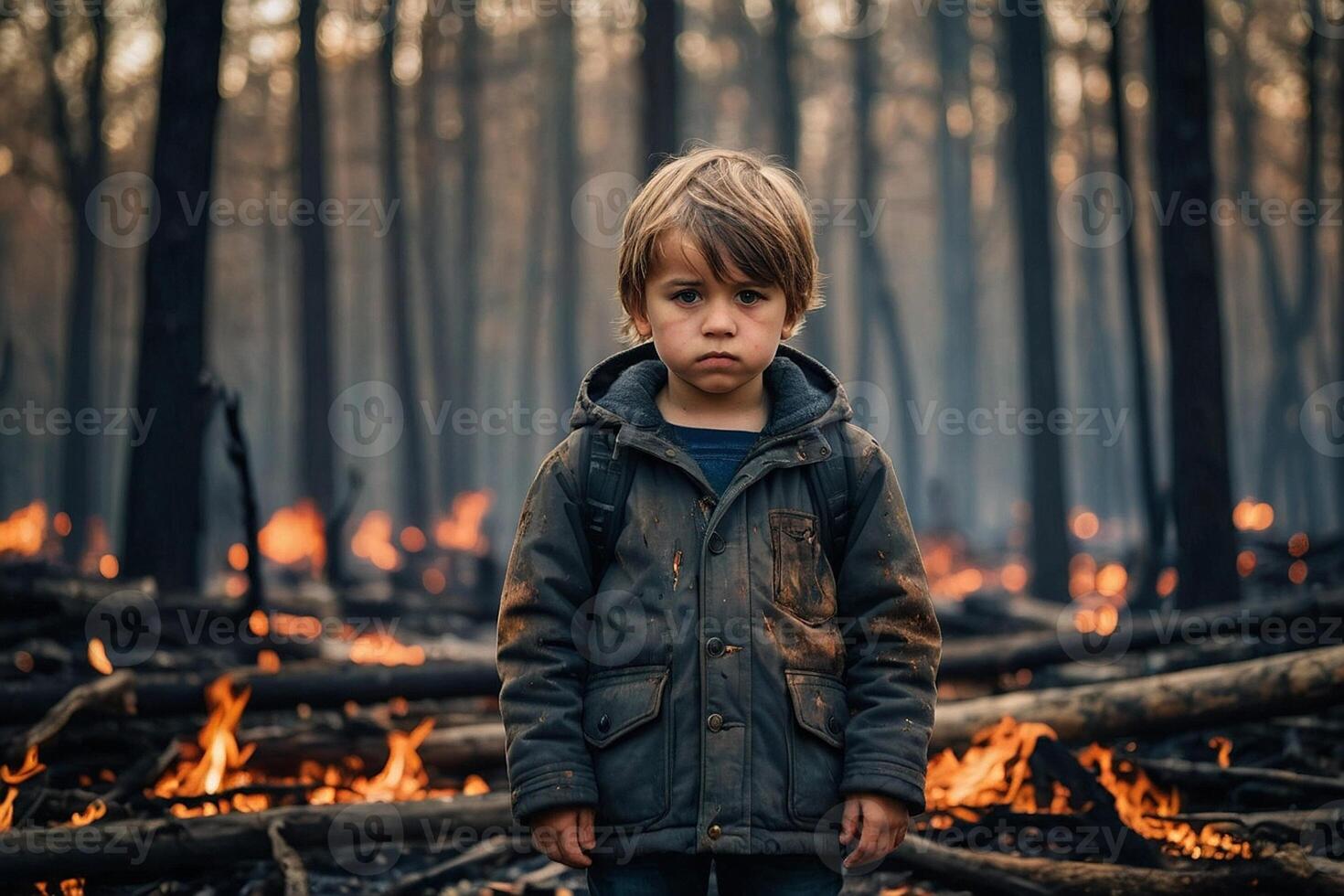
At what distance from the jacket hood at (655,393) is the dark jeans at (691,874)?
36.6 inches

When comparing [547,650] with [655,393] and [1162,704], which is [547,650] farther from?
[1162,704]

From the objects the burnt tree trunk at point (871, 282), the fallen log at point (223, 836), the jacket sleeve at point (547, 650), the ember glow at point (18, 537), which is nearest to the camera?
the jacket sleeve at point (547, 650)

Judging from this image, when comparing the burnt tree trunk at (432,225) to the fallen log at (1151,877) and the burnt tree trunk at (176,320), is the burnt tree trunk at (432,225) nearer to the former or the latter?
the burnt tree trunk at (176,320)

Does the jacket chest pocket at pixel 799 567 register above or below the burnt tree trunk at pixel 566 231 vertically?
below

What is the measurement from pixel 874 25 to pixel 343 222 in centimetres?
1156

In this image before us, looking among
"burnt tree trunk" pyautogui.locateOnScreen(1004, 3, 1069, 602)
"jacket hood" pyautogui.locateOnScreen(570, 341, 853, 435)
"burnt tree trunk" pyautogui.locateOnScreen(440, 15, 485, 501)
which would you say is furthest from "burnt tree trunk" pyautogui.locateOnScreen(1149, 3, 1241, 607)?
"burnt tree trunk" pyautogui.locateOnScreen(440, 15, 485, 501)

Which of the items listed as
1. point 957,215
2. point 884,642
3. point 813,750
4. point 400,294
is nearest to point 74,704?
point 813,750

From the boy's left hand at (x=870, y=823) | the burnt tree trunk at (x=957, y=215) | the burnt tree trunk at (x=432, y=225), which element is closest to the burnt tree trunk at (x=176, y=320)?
the boy's left hand at (x=870, y=823)

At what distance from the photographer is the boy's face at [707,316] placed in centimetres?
250

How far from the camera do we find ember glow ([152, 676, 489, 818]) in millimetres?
5113

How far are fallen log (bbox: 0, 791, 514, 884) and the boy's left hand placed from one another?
259 centimetres

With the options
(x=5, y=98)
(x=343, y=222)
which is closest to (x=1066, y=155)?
(x=343, y=222)

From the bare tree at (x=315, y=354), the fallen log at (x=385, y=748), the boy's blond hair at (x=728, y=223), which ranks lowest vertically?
the fallen log at (x=385, y=748)

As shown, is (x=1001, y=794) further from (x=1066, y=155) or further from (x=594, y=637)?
(x=1066, y=155)
